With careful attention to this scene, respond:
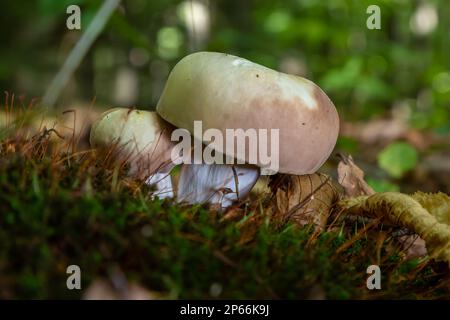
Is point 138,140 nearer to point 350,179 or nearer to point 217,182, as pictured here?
point 217,182

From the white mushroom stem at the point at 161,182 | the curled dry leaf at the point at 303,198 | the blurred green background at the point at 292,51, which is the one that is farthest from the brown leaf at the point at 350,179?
the blurred green background at the point at 292,51

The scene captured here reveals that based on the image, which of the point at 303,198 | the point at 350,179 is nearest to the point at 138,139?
the point at 303,198

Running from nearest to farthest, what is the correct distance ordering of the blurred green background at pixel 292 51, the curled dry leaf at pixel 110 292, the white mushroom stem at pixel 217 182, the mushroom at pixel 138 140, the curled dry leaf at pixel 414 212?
the curled dry leaf at pixel 110 292, the curled dry leaf at pixel 414 212, the mushroom at pixel 138 140, the white mushroom stem at pixel 217 182, the blurred green background at pixel 292 51

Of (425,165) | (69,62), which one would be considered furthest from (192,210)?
(425,165)

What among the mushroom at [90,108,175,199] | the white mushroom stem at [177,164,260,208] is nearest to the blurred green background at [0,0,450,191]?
the white mushroom stem at [177,164,260,208]

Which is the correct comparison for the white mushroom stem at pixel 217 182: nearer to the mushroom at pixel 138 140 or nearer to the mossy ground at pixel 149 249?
the mushroom at pixel 138 140

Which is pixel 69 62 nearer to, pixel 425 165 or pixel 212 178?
pixel 212 178
